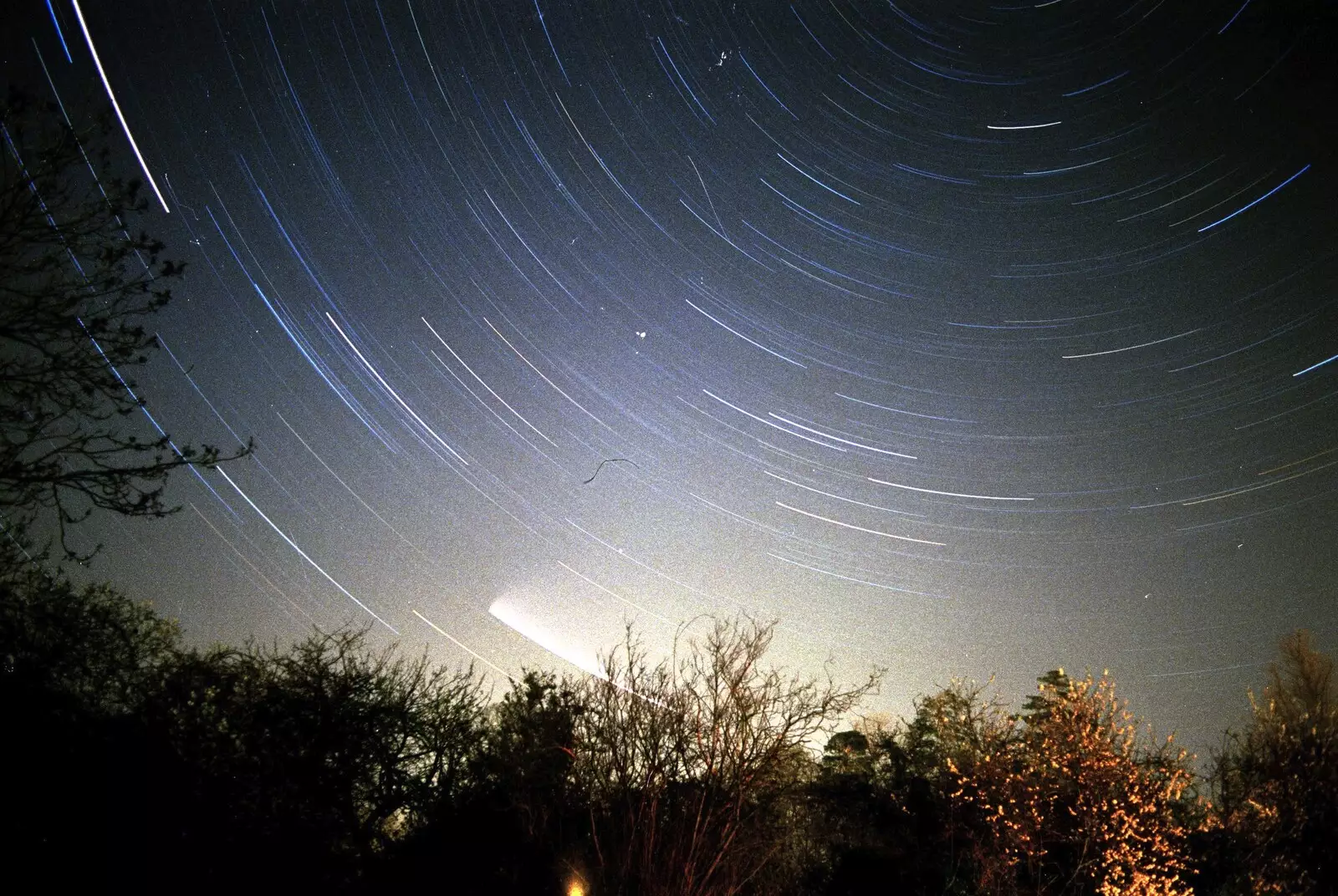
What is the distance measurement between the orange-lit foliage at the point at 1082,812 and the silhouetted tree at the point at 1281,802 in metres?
1.05

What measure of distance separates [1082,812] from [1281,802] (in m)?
4.16

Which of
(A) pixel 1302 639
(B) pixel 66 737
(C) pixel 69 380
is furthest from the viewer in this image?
(A) pixel 1302 639

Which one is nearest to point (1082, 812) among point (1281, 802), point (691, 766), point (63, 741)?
A: point (1281, 802)

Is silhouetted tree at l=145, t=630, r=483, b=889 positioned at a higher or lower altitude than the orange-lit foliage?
lower

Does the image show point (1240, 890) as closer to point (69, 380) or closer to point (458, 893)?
point (458, 893)

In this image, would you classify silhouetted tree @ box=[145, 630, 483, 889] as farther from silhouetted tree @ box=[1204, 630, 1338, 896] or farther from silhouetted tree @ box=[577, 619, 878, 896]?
silhouetted tree @ box=[1204, 630, 1338, 896]

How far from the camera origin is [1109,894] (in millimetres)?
14945

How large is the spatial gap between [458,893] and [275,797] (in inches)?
223

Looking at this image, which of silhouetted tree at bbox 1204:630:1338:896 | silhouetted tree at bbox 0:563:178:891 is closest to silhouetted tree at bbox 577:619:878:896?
silhouetted tree at bbox 0:563:178:891

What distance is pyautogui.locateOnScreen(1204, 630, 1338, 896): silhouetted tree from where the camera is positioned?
1436cm

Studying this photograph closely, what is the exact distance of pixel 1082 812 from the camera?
53.6 ft

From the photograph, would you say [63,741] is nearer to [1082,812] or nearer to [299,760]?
[299,760]

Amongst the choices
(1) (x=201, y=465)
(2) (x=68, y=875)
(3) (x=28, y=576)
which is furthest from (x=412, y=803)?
(1) (x=201, y=465)

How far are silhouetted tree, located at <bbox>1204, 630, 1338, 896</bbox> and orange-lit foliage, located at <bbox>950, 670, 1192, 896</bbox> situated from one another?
3.45ft
